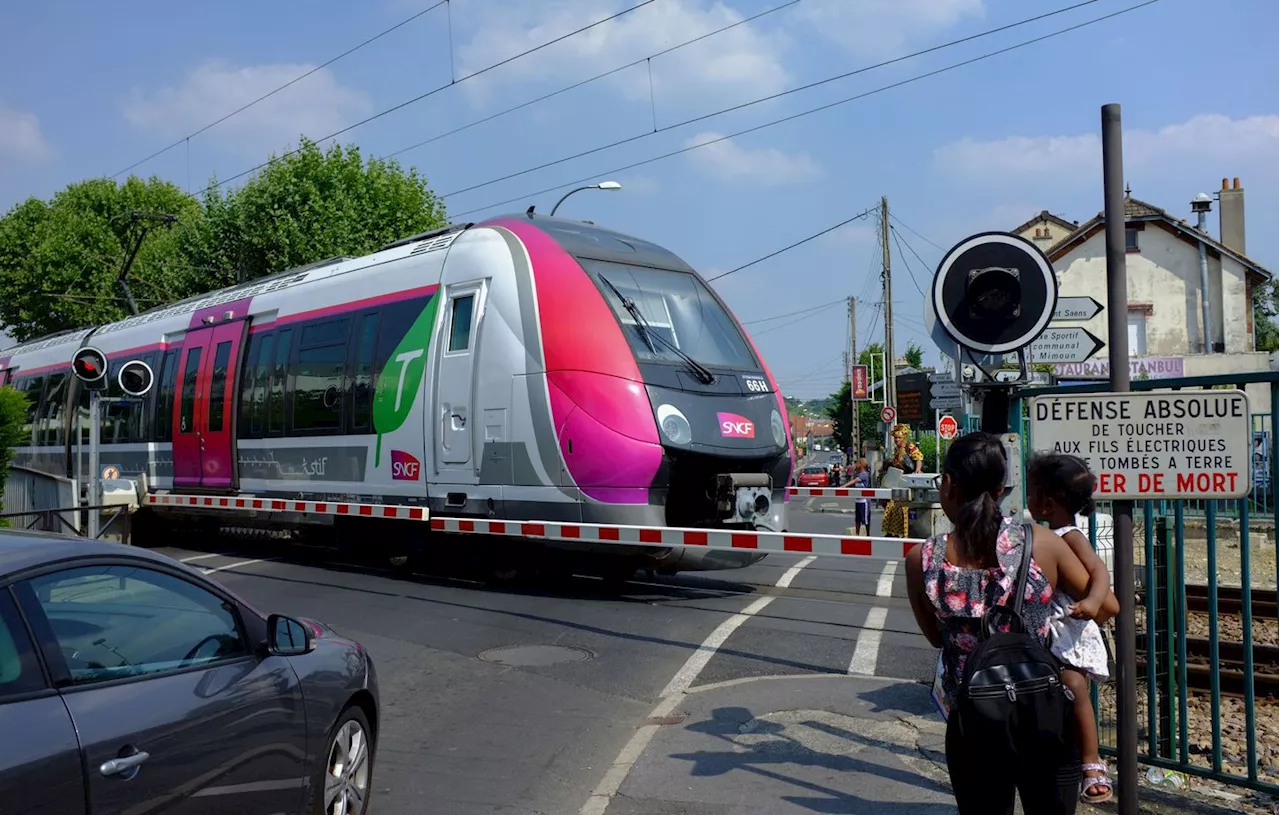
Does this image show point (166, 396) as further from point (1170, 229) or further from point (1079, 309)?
point (1170, 229)

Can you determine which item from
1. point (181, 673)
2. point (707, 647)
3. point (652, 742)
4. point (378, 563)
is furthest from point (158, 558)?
point (378, 563)

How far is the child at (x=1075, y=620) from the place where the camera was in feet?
12.8

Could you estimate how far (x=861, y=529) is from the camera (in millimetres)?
17078

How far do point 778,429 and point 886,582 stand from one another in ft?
7.85

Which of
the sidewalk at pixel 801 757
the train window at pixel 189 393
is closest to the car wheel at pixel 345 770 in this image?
the sidewalk at pixel 801 757

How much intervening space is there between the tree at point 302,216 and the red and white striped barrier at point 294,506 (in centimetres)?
1854

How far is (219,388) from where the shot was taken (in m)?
15.1

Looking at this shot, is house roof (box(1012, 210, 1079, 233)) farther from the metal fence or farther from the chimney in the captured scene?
the metal fence

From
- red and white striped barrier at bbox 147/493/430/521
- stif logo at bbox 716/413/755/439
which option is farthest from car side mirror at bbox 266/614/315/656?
red and white striped barrier at bbox 147/493/430/521

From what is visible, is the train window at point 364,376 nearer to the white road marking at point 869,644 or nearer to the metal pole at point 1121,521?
the white road marking at point 869,644

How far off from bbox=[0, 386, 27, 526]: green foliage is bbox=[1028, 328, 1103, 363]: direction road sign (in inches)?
470

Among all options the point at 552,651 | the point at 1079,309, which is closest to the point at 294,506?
the point at 552,651

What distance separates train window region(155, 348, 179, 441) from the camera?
16469mm

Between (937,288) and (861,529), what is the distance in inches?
478
